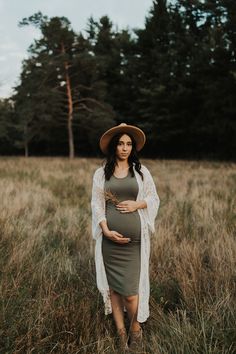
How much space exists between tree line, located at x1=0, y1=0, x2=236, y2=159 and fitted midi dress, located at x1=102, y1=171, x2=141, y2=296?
19103mm

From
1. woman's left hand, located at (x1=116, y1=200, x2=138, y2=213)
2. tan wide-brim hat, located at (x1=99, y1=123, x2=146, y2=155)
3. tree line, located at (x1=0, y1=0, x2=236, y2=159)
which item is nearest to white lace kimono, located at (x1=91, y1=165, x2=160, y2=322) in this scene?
woman's left hand, located at (x1=116, y1=200, x2=138, y2=213)

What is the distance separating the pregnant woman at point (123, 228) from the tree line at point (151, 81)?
1894 centimetres

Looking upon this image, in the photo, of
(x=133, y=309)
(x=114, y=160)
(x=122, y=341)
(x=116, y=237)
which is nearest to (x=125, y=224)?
(x=116, y=237)

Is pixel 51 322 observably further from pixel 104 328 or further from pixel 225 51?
pixel 225 51

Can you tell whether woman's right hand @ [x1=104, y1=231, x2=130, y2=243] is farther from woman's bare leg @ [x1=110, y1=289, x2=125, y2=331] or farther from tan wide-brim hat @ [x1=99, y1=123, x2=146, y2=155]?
tan wide-brim hat @ [x1=99, y1=123, x2=146, y2=155]

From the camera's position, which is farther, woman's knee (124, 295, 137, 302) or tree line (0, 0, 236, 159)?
tree line (0, 0, 236, 159)

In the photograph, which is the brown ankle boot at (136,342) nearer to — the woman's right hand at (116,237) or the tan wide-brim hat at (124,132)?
the woman's right hand at (116,237)

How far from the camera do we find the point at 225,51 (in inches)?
906

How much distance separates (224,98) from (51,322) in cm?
2351

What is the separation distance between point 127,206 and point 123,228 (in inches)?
6.9

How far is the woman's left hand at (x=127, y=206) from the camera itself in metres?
2.79

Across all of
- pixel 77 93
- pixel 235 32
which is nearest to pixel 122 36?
pixel 77 93

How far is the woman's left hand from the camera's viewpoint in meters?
2.79

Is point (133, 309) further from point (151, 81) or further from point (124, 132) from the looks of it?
point (151, 81)
